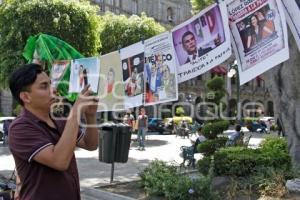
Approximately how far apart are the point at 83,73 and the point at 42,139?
6470mm

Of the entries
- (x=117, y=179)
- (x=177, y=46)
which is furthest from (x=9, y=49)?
(x=177, y=46)

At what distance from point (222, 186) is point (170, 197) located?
1323 millimetres

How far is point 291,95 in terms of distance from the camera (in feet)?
28.9

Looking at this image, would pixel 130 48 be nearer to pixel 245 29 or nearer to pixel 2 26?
pixel 245 29

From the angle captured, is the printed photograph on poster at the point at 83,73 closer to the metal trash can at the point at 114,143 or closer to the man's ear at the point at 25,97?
the metal trash can at the point at 114,143

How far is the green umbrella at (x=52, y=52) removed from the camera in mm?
8828

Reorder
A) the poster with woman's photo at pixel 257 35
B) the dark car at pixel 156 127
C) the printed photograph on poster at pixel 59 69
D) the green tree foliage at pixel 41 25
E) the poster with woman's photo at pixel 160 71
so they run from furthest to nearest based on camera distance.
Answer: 1. the dark car at pixel 156 127
2. the green tree foliage at pixel 41 25
3. the printed photograph on poster at pixel 59 69
4. the poster with woman's photo at pixel 160 71
5. the poster with woman's photo at pixel 257 35

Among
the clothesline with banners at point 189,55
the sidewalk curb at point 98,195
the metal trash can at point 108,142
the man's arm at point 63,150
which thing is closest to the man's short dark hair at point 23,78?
the man's arm at point 63,150

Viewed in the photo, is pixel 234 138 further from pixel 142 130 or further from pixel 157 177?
pixel 142 130

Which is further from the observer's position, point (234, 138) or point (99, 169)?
point (234, 138)

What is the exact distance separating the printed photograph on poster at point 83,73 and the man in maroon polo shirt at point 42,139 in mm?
5990

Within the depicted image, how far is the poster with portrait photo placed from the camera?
7004mm

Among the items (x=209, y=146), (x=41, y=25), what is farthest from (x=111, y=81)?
(x=41, y=25)

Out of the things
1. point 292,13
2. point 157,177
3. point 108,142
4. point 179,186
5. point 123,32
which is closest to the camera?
point 292,13
